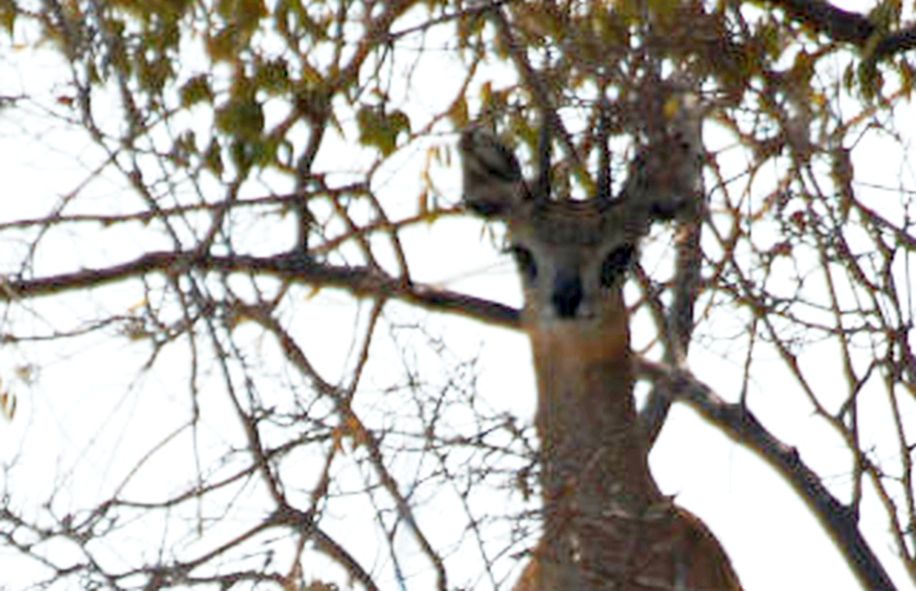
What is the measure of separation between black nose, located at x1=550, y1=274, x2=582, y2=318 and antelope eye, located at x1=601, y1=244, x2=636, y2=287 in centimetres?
10

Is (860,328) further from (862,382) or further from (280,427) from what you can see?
(280,427)

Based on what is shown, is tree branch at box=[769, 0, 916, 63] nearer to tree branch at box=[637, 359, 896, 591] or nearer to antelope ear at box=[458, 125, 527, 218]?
antelope ear at box=[458, 125, 527, 218]

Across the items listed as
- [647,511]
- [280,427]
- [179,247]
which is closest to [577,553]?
[647,511]

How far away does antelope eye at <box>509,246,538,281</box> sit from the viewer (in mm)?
9805

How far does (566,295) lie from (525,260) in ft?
0.70

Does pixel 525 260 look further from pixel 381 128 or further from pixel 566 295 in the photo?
pixel 381 128

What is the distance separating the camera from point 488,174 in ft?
32.1

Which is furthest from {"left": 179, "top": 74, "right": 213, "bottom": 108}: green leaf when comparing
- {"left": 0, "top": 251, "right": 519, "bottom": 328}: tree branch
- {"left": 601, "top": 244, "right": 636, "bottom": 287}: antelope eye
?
{"left": 601, "top": 244, "right": 636, "bottom": 287}: antelope eye

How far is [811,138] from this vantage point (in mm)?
8797

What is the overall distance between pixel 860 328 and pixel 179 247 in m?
2.49

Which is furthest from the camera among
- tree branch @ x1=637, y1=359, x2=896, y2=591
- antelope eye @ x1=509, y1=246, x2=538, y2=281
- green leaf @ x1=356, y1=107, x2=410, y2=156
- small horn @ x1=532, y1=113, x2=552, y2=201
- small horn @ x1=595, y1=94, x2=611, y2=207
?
antelope eye @ x1=509, y1=246, x2=538, y2=281

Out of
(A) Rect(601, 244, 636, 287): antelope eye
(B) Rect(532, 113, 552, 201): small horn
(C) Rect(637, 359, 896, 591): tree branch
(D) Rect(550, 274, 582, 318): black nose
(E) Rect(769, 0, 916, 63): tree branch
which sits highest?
(E) Rect(769, 0, 916, 63): tree branch

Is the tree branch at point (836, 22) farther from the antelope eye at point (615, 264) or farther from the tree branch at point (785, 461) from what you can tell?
the tree branch at point (785, 461)

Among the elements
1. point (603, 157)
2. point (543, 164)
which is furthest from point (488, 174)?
point (603, 157)
